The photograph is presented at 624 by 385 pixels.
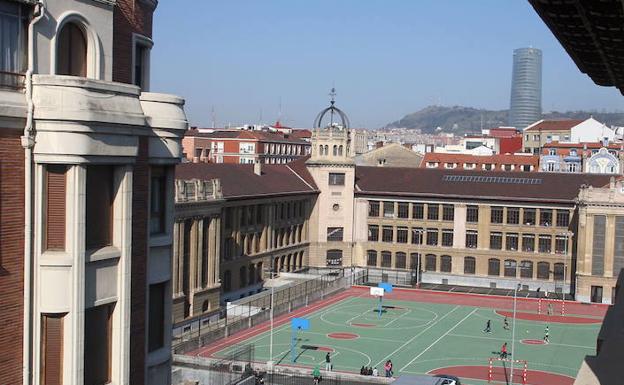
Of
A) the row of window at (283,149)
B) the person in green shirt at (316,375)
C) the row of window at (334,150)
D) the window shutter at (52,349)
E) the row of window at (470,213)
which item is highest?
the row of window at (283,149)

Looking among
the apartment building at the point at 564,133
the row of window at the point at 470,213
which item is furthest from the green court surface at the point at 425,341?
the apartment building at the point at 564,133

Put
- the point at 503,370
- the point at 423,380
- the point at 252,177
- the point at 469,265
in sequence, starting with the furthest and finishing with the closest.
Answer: the point at 469,265 < the point at 252,177 < the point at 503,370 < the point at 423,380

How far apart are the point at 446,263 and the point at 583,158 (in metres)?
38.7

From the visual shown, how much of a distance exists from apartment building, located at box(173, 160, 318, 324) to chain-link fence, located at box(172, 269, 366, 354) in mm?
2526

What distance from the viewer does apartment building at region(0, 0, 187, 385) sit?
1380cm

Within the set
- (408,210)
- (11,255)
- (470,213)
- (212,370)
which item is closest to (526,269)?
(470,213)

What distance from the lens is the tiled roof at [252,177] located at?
80.0m

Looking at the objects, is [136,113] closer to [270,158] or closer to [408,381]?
[408,381]

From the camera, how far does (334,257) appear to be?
334 feet

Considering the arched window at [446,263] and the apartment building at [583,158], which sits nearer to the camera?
the arched window at [446,263]

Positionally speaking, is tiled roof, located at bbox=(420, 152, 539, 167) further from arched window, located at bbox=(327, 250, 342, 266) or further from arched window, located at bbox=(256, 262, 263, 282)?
arched window, located at bbox=(256, 262, 263, 282)

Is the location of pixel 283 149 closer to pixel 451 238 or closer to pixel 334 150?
pixel 334 150

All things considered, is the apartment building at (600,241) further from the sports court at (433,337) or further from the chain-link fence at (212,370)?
the chain-link fence at (212,370)

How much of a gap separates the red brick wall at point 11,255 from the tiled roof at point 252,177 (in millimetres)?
58889
